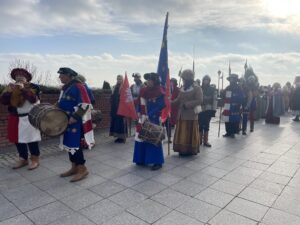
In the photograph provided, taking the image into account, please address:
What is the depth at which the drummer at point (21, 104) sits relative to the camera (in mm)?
4559

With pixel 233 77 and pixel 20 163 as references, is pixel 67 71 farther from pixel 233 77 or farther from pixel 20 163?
pixel 233 77

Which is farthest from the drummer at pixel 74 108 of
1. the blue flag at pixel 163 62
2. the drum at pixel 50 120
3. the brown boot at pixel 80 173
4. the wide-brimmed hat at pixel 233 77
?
the wide-brimmed hat at pixel 233 77

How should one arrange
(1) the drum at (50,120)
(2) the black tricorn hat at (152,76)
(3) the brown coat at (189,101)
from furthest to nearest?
(3) the brown coat at (189,101), (2) the black tricorn hat at (152,76), (1) the drum at (50,120)

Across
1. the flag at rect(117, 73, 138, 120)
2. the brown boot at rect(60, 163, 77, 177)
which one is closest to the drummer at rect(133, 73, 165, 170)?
the flag at rect(117, 73, 138, 120)

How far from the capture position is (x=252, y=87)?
870 centimetres

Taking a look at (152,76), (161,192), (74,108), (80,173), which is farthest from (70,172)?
(152,76)

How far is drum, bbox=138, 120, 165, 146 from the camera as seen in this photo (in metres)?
4.67

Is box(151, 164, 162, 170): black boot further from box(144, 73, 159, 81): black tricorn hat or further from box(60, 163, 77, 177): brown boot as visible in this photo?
box(144, 73, 159, 81): black tricorn hat

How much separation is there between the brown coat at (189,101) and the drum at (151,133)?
110 centimetres

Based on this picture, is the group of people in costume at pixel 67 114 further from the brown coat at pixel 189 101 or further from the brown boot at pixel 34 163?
the brown coat at pixel 189 101

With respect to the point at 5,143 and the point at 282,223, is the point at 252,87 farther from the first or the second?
the point at 5,143

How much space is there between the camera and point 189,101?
18.3 feet

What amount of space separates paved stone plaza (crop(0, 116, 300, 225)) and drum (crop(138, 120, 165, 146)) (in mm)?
590

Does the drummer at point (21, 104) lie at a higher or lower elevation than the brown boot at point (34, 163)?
higher
